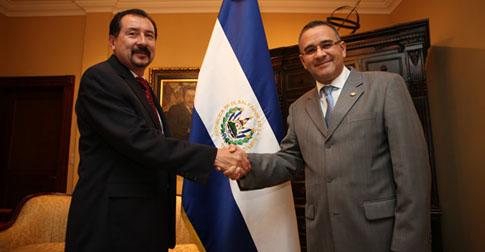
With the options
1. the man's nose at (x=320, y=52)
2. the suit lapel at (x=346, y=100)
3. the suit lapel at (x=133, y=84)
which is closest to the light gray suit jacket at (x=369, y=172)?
the suit lapel at (x=346, y=100)

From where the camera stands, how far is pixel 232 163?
1.69 meters

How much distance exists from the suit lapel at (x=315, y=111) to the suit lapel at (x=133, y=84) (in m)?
0.77

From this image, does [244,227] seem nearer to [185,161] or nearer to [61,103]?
[185,161]

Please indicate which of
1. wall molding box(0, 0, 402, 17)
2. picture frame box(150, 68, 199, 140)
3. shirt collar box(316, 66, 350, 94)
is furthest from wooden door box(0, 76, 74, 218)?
shirt collar box(316, 66, 350, 94)

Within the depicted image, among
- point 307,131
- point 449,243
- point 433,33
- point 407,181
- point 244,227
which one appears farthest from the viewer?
point 433,33

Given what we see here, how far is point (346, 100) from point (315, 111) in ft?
0.61

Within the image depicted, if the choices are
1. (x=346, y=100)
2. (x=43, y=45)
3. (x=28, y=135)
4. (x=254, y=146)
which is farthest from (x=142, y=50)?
(x=28, y=135)

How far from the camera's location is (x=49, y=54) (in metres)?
4.59

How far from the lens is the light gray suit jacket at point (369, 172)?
129 centimetres

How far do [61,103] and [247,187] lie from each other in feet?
13.2

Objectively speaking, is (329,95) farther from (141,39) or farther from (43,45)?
(43,45)

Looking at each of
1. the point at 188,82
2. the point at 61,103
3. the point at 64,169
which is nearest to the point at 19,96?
the point at 61,103

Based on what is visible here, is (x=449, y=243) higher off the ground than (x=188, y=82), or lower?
lower

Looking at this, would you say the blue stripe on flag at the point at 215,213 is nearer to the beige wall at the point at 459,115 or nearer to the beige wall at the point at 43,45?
the beige wall at the point at 459,115
